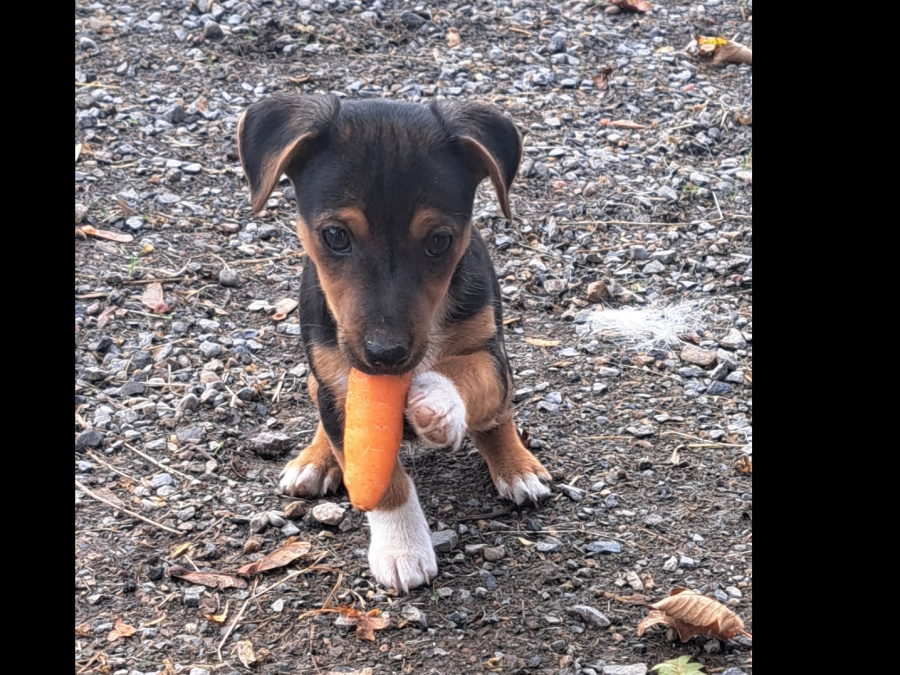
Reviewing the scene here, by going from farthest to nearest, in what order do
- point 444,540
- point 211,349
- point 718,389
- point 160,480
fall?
1. point 211,349
2. point 718,389
3. point 160,480
4. point 444,540

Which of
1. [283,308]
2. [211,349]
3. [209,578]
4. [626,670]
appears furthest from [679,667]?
[283,308]

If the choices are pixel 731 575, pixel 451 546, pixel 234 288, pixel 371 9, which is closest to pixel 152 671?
pixel 451 546

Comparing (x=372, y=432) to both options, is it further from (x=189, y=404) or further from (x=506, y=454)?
(x=189, y=404)

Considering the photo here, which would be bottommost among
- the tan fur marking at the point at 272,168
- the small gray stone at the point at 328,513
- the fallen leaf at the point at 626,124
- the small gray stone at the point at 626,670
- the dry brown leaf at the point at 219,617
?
the small gray stone at the point at 328,513

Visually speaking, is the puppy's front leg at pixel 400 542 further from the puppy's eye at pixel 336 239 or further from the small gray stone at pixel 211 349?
the small gray stone at pixel 211 349

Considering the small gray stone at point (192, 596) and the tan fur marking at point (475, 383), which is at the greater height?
the tan fur marking at point (475, 383)

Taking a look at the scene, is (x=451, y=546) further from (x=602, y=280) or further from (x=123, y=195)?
(x=123, y=195)

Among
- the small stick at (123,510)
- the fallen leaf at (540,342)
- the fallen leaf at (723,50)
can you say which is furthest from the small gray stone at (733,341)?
the fallen leaf at (723,50)
